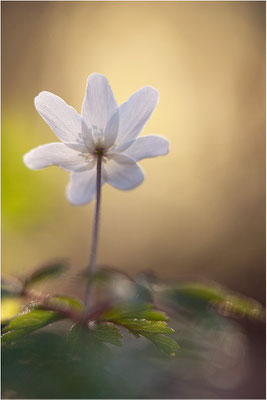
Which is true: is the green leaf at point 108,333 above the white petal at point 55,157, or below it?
below

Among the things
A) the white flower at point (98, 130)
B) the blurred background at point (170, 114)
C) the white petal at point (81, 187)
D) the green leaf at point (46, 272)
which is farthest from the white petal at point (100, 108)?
the blurred background at point (170, 114)

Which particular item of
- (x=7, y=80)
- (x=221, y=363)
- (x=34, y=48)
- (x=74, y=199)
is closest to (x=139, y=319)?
(x=74, y=199)

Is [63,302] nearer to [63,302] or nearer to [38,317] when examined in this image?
[63,302]

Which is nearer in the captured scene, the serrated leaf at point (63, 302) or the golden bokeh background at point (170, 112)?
the serrated leaf at point (63, 302)

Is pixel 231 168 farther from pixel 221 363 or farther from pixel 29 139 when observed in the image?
pixel 221 363

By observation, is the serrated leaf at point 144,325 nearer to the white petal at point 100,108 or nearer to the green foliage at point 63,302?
the green foliage at point 63,302

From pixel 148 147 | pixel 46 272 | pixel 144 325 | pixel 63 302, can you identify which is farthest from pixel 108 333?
pixel 148 147

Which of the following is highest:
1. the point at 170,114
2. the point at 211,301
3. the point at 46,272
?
the point at 170,114
